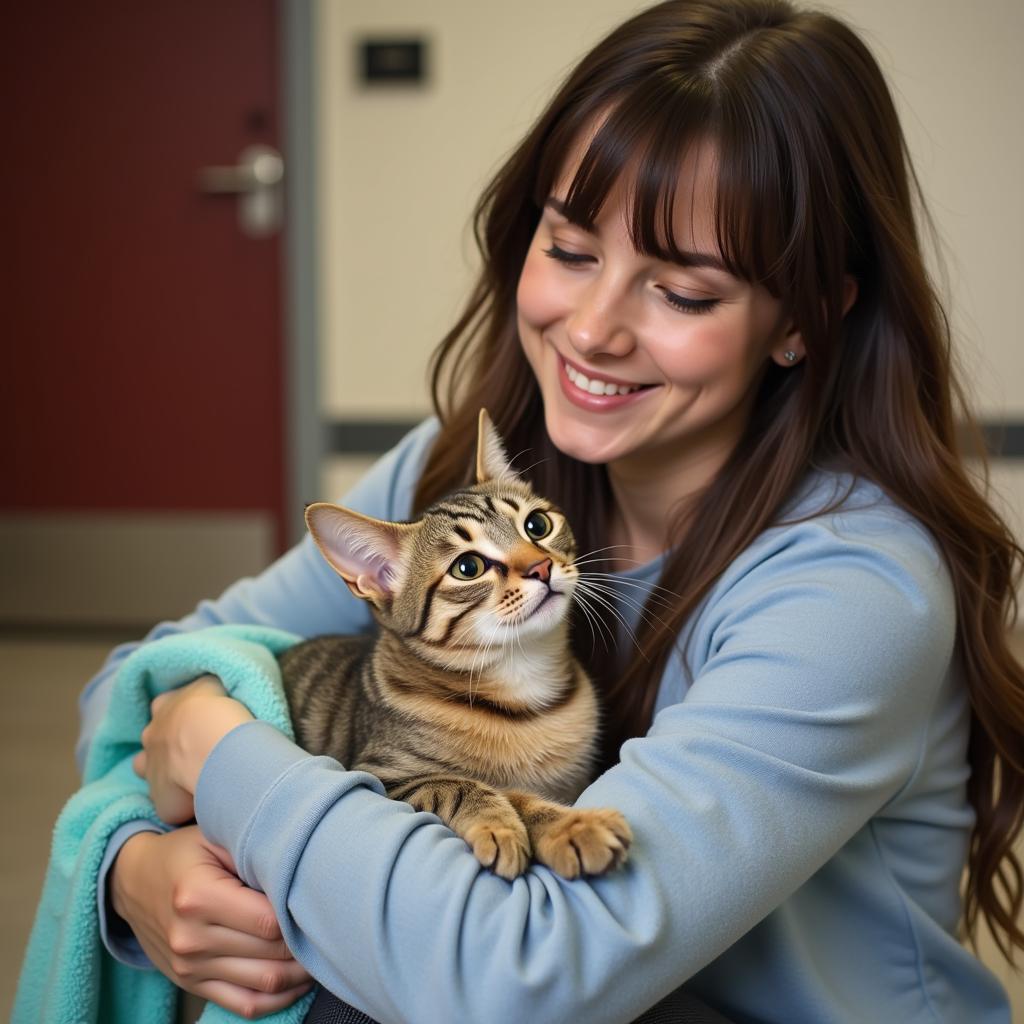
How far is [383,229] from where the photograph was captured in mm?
3656

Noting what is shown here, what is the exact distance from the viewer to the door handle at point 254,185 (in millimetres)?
3730

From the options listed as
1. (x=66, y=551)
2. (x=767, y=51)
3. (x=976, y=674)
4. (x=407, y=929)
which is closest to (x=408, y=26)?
(x=66, y=551)

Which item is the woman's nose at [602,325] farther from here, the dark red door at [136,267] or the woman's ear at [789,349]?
the dark red door at [136,267]

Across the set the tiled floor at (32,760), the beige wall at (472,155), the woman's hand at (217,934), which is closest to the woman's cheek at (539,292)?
the woman's hand at (217,934)

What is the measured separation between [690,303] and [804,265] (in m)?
0.12

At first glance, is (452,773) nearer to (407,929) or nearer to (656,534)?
(407,929)

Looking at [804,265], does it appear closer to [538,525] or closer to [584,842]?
[538,525]

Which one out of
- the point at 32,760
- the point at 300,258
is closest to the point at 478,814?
the point at 32,760

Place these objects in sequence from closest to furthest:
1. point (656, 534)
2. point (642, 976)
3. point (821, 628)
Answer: point (642, 976)
point (821, 628)
point (656, 534)

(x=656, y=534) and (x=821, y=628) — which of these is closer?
(x=821, y=628)

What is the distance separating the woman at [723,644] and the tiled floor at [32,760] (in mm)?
963

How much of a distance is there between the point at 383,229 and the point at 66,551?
1.58m

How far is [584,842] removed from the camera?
2.92 ft

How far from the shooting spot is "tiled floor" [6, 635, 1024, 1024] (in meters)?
2.15
